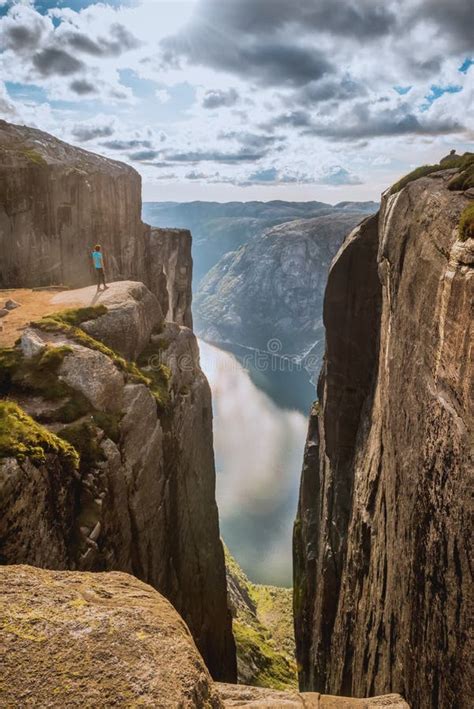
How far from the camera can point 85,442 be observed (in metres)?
15.3

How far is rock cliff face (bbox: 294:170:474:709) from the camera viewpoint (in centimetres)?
1109

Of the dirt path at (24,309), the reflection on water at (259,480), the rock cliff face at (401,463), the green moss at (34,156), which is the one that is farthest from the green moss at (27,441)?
the reflection on water at (259,480)

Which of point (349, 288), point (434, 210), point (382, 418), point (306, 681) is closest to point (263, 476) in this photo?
point (306, 681)

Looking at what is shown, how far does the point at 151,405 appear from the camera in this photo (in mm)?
19781

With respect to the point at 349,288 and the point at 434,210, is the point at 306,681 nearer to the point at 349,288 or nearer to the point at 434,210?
the point at 349,288

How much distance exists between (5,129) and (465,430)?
45979 millimetres

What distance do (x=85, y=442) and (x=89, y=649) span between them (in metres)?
9.87

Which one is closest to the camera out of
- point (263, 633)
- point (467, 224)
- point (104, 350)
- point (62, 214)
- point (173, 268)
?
point (467, 224)

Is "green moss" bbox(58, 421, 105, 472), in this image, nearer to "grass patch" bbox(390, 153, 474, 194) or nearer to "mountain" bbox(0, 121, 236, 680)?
"mountain" bbox(0, 121, 236, 680)

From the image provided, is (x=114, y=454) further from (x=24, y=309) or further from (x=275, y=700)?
(x=24, y=309)

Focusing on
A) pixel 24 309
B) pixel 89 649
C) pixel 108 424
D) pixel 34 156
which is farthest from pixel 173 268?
pixel 89 649

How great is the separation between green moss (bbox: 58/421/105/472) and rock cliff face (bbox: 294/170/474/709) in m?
10.8

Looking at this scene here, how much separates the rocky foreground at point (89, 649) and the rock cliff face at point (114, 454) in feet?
16.7

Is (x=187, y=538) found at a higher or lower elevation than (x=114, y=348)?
lower
